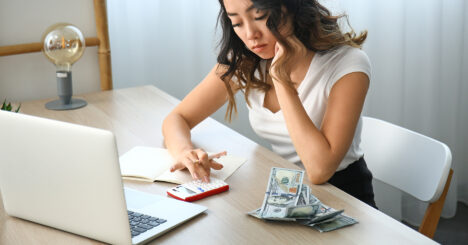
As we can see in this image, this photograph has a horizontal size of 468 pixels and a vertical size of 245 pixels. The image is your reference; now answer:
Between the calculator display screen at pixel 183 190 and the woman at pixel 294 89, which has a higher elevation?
the woman at pixel 294 89

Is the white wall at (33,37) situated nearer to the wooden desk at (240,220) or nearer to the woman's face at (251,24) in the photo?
the wooden desk at (240,220)

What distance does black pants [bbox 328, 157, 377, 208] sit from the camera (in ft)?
4.86

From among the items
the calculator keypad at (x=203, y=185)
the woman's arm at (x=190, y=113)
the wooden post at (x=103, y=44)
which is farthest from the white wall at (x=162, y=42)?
the calculator keypad at (x=203, y=185)

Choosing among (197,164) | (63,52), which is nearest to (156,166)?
(197,164)

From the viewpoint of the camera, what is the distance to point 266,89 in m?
1.56

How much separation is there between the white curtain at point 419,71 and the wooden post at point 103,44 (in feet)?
3.49

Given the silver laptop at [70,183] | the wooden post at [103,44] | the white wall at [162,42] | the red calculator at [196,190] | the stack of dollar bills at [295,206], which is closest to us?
the silver laptop at [70,183]

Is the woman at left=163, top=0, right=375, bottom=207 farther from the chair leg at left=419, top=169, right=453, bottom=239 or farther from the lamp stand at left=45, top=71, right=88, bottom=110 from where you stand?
the lamp stand at left=45, top=71, right=88, bottom=110

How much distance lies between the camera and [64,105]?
1900 millimetres

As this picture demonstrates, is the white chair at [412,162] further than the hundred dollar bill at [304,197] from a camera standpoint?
Yes

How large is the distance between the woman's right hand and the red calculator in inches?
1.2

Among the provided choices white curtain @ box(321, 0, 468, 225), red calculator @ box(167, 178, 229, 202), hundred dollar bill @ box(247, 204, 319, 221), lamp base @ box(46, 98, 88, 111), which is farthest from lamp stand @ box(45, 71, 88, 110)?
white curtain @ box(321, 0, 468, 225)

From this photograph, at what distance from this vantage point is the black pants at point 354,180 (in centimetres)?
148

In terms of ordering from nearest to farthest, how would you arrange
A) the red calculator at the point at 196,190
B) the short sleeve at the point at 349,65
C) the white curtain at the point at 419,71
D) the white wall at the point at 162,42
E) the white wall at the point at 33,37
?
the red calculator at the point at 196,190 → the short sleeve at the point at 349,65 → the white wall at the point at 33,37 → the white wall at the point at 162,42 → the white curtain at the point at 419,71
